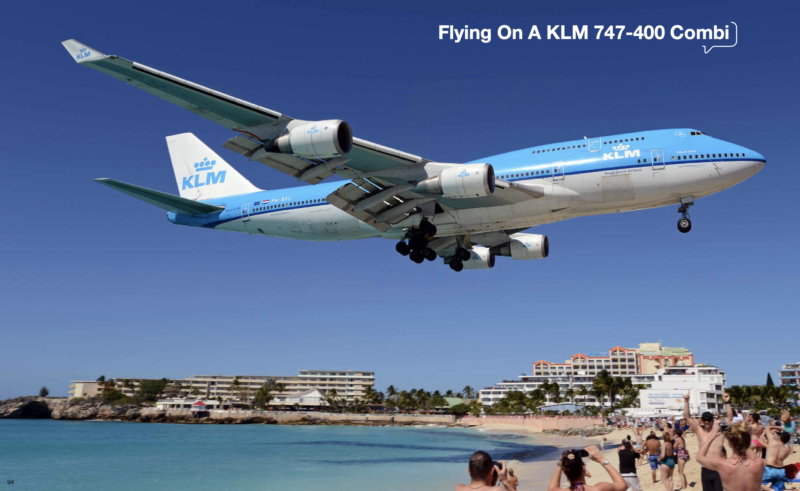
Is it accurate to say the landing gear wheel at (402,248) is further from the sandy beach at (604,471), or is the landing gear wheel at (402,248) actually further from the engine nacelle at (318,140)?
the sandy beach at (604,471)

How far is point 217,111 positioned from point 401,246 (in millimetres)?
12441

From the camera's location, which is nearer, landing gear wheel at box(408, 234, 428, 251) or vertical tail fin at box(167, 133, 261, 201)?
landing gear wheel at box(408, 234, 428, 251)

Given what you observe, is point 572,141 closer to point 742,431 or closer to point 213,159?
point 742,431

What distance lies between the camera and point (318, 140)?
72.5 feet

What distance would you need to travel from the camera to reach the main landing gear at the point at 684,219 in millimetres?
25406

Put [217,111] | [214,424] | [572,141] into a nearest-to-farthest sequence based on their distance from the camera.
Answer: [217,111] → [572,141] → [214,424]

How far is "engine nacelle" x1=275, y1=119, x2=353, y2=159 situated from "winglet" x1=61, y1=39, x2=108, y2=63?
7034 mm

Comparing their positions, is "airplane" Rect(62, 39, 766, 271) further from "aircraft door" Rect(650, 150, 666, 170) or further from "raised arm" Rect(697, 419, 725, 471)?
"raised arm" Rect(697, 419, 725, 471)

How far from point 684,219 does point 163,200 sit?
27.0m

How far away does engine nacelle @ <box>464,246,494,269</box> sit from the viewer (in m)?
34.6

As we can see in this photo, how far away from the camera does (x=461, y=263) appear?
3466cm

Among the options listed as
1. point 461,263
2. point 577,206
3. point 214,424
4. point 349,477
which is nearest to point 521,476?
point 349,477

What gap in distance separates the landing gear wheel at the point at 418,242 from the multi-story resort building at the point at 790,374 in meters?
191

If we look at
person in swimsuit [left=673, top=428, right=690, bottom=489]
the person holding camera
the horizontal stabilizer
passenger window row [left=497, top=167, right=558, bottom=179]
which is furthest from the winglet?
person in swimsuit [left=673, top=428, right=690, bottom=489]
